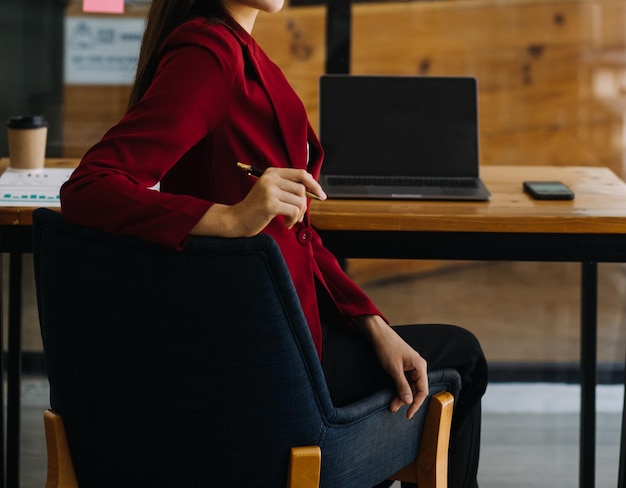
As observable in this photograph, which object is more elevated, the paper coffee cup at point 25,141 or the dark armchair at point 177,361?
the paper coffee cup at point 25,141

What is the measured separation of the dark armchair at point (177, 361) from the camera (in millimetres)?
1095

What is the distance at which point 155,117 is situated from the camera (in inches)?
47.5

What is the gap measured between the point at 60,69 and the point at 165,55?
61.7 inches

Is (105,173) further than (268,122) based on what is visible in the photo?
No

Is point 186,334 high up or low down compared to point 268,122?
down

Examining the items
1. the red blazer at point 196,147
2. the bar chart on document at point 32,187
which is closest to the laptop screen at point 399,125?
the bar chart on document at point 32,187

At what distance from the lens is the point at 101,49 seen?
274cm

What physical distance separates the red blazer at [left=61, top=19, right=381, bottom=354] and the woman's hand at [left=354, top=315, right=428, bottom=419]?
0.06 metres

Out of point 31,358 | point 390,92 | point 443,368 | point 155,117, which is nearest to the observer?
point 155,117

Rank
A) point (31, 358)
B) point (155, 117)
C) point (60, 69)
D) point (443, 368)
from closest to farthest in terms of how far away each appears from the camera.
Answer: point (155, 117) → point (443, 368) → point (60, 69) → point (31, 358)

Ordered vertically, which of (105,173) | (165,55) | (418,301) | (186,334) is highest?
(165,55)

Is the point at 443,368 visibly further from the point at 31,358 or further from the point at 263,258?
the point at 31,358

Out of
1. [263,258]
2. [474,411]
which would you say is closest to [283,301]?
[263,258]

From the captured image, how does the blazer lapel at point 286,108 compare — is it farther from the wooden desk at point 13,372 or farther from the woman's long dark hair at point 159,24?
the wooden desk at point 13,372
